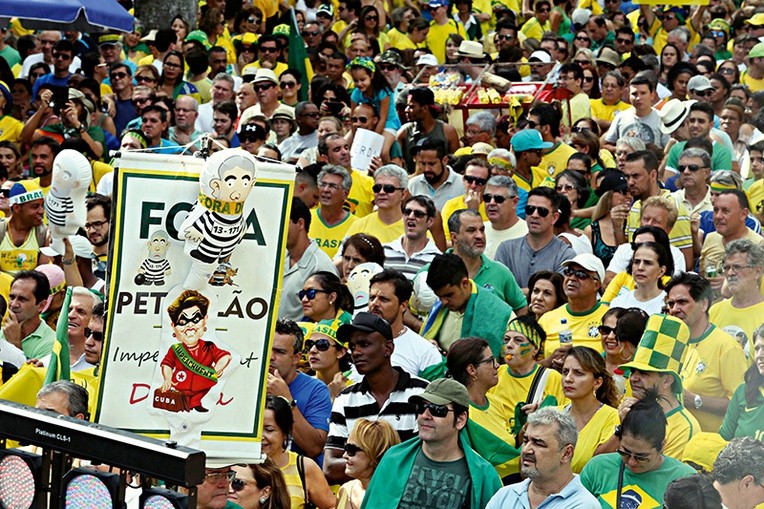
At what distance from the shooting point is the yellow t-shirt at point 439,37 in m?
18.9

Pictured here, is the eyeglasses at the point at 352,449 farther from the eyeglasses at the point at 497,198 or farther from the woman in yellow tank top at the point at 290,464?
the eyeglasses at the point at 497,198

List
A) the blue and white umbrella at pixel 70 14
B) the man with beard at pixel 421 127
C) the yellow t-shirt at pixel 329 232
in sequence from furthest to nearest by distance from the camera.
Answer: the man with beard at pixel 421 127, the yellow t-shirt at pixel 329 232, the blue and white umbrella at pixel 70 14

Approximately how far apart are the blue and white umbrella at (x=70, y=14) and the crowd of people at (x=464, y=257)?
1118mm

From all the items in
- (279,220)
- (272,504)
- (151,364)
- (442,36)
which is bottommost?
(272,504)

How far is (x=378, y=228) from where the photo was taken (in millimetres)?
10836

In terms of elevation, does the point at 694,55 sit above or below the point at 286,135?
above

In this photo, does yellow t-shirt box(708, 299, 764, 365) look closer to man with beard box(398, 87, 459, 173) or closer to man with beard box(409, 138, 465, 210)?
man with beard box(409, 138, 465, 210)

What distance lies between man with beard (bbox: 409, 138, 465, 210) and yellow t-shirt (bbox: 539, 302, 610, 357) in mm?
2682

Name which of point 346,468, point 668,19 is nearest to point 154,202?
point 346,468

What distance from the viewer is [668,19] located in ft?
64.2

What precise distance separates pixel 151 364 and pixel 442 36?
13.7 m

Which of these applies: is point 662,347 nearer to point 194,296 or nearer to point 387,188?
point 194,296

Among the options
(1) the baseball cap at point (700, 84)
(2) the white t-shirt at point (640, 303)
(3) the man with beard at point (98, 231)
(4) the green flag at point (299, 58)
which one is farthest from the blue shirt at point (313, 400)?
(4) the green flag at point (299, 58)

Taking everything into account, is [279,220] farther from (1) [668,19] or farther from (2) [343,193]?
(1) [668,19]
